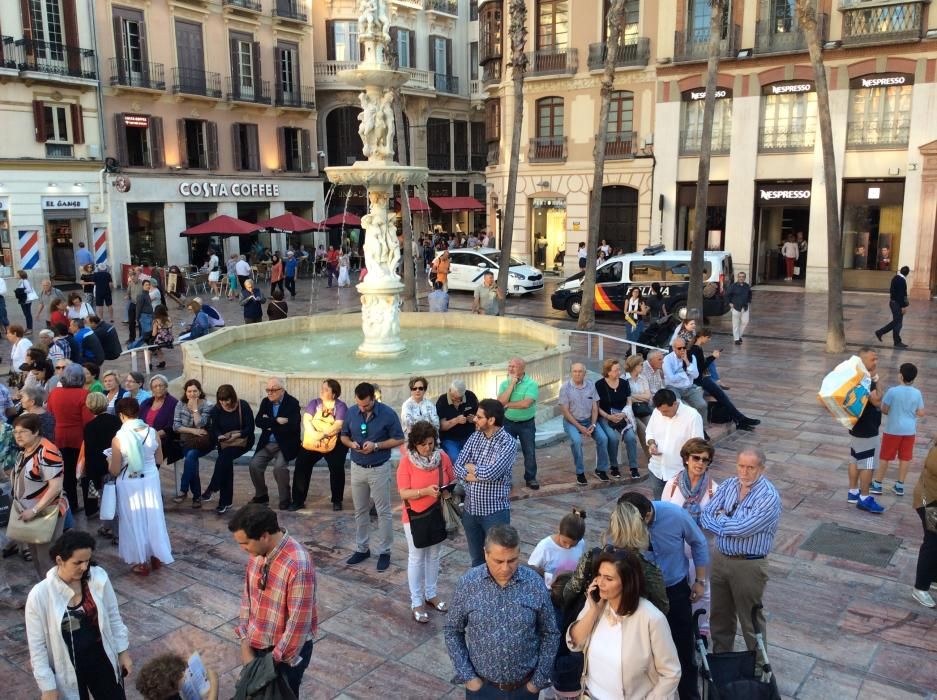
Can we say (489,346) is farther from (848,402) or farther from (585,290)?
(848,402)

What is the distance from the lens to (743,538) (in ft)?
17.9

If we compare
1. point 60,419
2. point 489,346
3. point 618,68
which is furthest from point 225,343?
point 618,68

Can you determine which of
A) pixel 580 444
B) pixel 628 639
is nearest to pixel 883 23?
pixel 580 444

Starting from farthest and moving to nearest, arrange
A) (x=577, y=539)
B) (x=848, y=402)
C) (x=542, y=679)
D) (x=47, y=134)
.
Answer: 1. (x=47, y=134)
2. (x=848, y=402)
3. (x=577, y=539)
4. (x=542, y=679)

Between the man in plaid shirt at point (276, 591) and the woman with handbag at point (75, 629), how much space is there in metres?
0.91

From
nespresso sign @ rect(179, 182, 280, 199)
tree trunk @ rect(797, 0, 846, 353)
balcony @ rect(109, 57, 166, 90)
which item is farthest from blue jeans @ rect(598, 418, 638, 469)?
nespresso sign @ rect(179, 182, 280, 199)

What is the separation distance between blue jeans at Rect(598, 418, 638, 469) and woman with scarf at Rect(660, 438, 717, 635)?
3350mm

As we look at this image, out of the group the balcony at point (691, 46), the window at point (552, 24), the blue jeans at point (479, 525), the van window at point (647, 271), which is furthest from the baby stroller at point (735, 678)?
the window at point (552, 24)

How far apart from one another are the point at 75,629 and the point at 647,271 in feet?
65.3

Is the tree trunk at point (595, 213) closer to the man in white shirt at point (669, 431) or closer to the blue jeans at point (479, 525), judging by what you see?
the man in white shirt at point (669, 431)

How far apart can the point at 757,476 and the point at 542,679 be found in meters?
2.15

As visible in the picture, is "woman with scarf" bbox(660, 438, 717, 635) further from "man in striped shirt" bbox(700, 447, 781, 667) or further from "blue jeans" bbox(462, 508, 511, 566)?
"blue jeans" bbox(462, 508, 511, 566)

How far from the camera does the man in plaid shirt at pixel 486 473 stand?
20.6ft

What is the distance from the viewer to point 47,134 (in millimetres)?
30078
